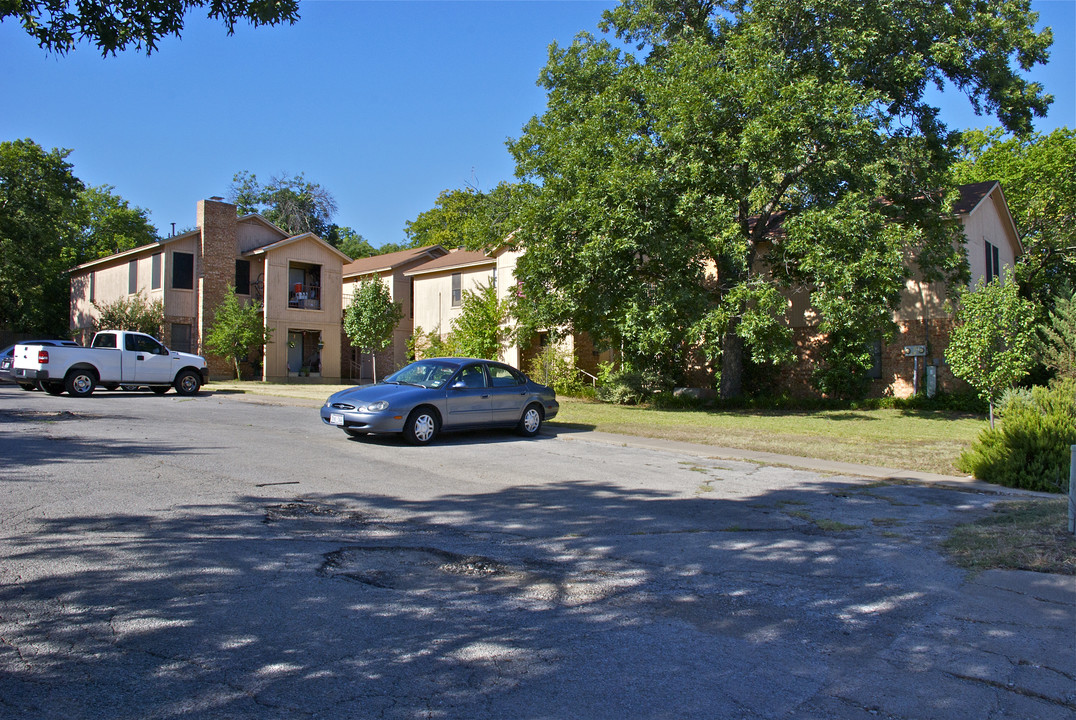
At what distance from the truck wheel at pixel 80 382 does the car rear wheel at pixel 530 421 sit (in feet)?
42.8

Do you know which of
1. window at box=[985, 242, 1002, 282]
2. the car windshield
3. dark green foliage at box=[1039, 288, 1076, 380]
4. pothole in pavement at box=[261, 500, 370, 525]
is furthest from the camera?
window at box=[985, 242, 1002, 282]

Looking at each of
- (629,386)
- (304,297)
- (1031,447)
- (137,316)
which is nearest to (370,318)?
(304,297)

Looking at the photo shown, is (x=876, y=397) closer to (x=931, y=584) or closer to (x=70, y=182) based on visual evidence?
(x=931, y=584)

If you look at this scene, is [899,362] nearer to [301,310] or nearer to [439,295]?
[439,295]

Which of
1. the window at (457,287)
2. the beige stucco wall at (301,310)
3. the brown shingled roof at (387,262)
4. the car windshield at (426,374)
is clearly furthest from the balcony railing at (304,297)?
the car windshield at (426,374)

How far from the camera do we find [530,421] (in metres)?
14.4

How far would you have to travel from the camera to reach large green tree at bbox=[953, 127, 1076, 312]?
29.2 meters

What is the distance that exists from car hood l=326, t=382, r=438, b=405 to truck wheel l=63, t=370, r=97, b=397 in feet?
37.7

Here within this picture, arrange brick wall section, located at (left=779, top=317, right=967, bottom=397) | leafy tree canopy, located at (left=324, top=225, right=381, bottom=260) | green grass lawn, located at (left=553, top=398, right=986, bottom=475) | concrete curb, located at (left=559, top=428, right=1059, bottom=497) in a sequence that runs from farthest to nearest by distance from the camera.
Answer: leafy tree canopy, located at (left=324, top=225, right=381, bottom=260) < brick wall section, located at (left=779, top=317, right=967, bottom=397) < green grass lawn, located at (left=553, top=398, right=986, bottom=475) < concrete curb, located at (left=559, top=428, right=1059, bottom=497)

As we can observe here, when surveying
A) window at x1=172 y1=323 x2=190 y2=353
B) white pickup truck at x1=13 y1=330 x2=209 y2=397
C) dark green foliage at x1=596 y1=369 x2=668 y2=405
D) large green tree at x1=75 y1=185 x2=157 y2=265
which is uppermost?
large green tree at x1=75 y1=185 x2=157 y2=265

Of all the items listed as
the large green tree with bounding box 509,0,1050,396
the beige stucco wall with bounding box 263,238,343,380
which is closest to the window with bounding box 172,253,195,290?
the beige stucco wall with bounding box 263,238,343,380

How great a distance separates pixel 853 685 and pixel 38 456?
32.0 ft

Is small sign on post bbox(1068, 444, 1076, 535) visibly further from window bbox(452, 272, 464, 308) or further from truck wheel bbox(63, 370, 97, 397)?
window bbox(452, 272, 464, 308)

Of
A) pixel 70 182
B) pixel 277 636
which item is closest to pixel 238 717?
pixel 277 636
